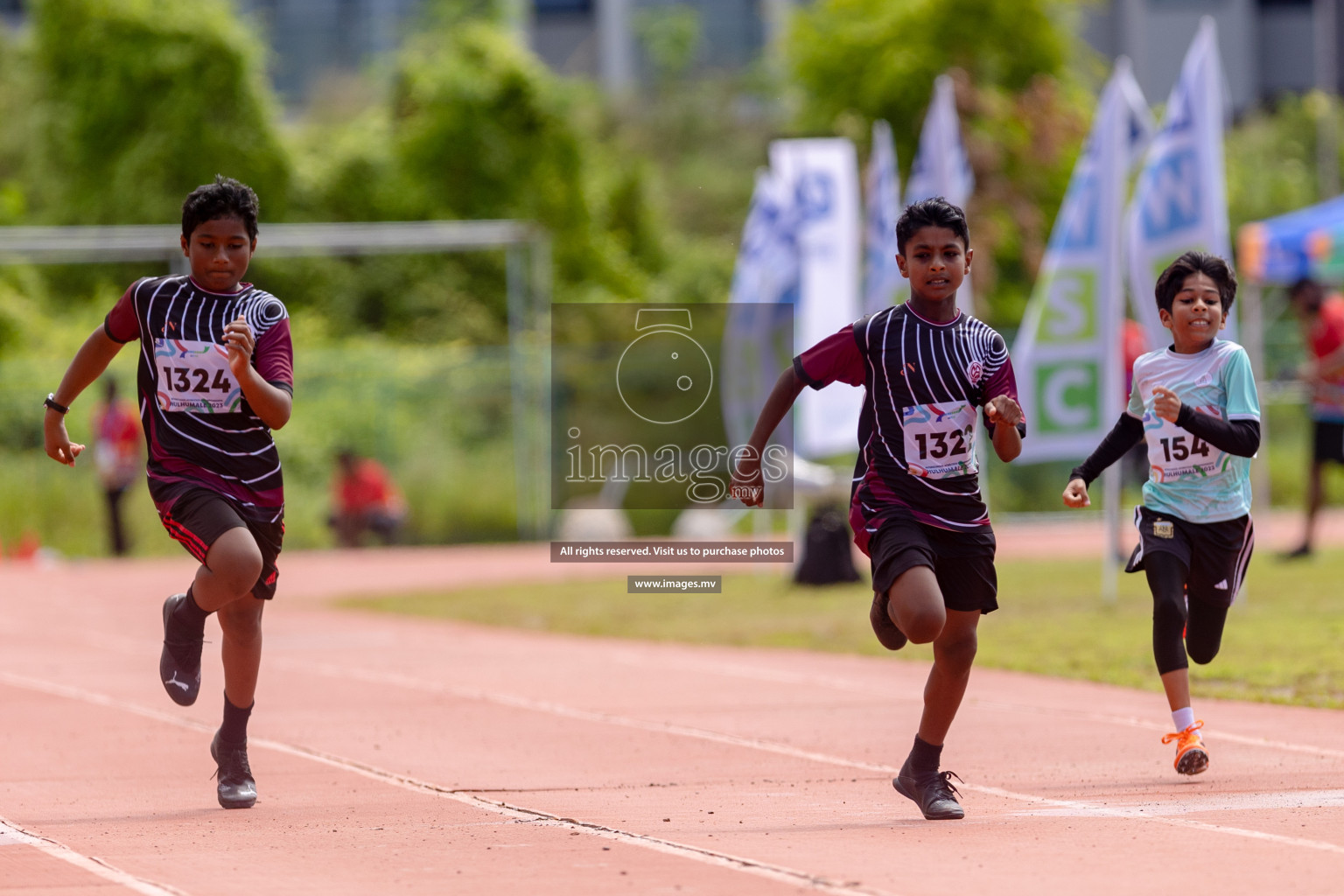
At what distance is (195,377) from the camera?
6.29 metres

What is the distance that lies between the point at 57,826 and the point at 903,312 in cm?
309

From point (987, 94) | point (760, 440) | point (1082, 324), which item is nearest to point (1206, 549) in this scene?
point (760, 440)

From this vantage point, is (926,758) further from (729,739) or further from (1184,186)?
(1184,186)

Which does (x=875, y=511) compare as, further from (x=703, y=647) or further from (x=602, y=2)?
(x=602, y=2)

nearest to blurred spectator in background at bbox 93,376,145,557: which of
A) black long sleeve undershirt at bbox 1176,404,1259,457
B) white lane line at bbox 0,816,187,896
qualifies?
white lane line at bbox 0,816,187,896

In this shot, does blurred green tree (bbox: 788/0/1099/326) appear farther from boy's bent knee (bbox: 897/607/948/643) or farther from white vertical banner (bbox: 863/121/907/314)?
boy's bent knee (bbox: 897/607/948/643)

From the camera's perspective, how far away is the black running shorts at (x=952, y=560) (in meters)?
6.06

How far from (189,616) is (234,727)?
0.41 metres

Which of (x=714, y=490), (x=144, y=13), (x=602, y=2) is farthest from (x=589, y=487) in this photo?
(x=602, y=2)

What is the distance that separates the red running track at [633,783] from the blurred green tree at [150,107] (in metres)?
23.0

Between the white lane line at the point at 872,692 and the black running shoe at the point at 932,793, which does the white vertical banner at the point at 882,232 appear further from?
the black running shoe at the point at 932,793

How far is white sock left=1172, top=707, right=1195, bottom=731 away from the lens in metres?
6.78

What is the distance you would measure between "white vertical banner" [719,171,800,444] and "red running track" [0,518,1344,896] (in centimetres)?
430

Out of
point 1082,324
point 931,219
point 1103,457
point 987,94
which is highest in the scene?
point 987,94
